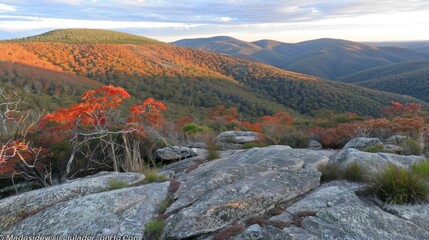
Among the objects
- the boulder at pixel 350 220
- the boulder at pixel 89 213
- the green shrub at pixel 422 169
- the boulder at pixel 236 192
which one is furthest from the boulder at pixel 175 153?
the green shrub at pixel 422 169

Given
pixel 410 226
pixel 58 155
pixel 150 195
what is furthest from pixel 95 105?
pixel 410 226

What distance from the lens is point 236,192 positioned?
4.65 meters

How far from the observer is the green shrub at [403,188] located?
4.49 meters

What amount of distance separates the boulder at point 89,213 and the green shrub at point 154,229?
10 cm

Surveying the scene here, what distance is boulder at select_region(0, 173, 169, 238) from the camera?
4.40 meters

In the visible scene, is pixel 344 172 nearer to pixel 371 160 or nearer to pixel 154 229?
pixel 371 160

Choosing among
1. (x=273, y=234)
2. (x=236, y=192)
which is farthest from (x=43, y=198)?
(x=273, y=234)

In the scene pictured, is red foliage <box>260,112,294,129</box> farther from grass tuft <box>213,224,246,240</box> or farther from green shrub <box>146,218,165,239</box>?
grass tuft <box>213,224,246,240</box>

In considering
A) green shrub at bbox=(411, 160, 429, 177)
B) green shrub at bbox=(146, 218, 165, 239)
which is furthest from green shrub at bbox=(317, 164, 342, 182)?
green shrub at bbox=(146, 218, 165, 239)

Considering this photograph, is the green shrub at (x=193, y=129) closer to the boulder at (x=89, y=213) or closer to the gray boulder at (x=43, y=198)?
the gray boulder at (x=43, y=198)

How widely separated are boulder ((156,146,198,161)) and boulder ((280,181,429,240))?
5627mm

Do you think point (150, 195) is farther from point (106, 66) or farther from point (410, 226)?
point (106, 66)

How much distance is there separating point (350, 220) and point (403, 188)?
1094 millimetres

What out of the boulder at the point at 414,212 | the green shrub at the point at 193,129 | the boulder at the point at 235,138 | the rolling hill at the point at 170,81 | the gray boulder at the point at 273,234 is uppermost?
the gray boulder at the point at 273,234
